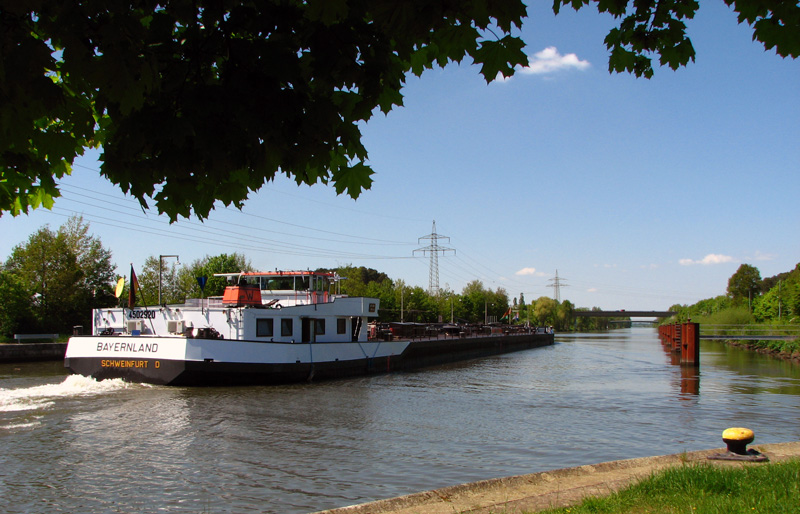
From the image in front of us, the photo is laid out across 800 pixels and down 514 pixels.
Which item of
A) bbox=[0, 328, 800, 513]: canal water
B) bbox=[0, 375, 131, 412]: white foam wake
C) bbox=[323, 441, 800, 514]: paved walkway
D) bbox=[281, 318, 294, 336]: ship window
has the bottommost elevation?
bbox=[0, 328, 800, 513]: canal water

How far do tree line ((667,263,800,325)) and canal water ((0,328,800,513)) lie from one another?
830 inches

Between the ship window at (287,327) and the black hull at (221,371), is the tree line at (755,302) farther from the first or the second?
the ship window at (287,327)

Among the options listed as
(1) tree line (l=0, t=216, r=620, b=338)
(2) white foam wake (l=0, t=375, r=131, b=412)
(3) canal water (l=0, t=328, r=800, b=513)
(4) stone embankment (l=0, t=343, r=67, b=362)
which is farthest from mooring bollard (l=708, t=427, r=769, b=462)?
(4) stone embankment (l=0, t=343, r=67, b=362)

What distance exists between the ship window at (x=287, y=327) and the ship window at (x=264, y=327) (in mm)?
614

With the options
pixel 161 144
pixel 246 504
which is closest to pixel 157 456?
pixel 246 504

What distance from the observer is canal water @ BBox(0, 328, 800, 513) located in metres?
10.1

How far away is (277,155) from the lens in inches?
136

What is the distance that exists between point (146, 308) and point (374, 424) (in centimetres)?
1264

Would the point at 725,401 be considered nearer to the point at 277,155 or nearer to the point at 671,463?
the point at 671,463

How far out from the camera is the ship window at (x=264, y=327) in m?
24.4

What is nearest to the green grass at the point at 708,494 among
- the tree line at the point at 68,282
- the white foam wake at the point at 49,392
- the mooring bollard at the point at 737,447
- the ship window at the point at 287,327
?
the mooring bollard at the point at 737,447

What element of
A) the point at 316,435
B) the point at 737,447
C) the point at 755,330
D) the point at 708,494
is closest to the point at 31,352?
the point at 316,435

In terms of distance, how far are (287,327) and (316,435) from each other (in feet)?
37.5

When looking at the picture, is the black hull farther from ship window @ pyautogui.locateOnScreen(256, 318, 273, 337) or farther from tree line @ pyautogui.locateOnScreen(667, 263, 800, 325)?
tree line @ pyautogui.locateOnScreen(667, 263, 800, 325)
